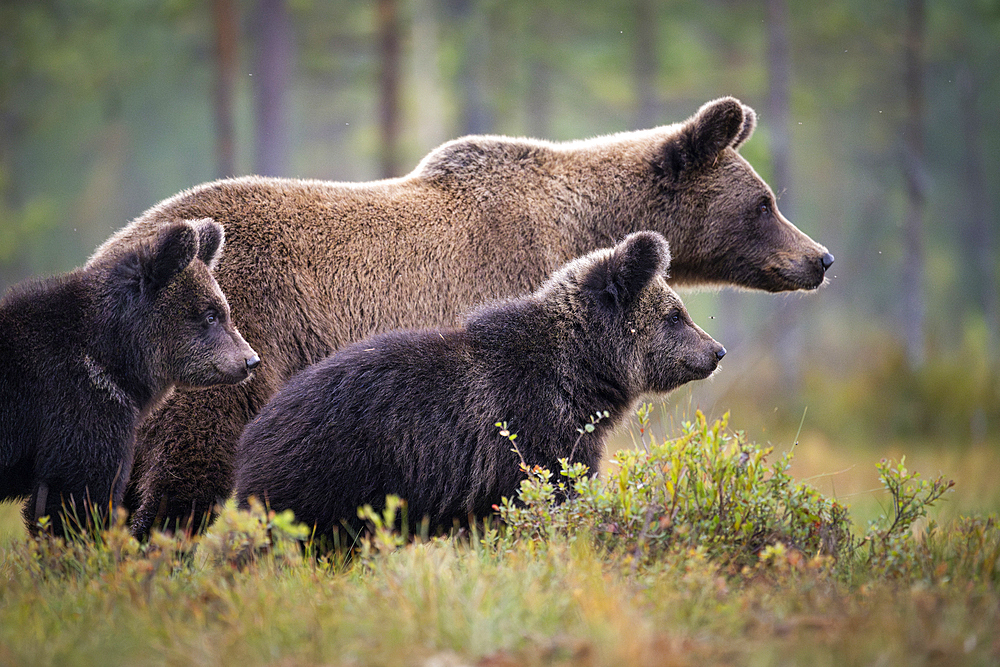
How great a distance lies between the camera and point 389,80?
2086cm

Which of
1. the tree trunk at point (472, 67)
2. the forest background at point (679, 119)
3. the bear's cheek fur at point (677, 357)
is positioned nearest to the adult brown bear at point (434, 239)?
the bear's cheek fur at point (677, 357)

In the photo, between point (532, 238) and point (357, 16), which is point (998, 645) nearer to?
point (532, 238)

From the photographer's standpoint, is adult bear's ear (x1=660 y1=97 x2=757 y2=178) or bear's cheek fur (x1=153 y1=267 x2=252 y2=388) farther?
adult bear's ear (x1=660 y1=97 x2=757 y2=178)

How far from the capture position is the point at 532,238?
20.9 ft

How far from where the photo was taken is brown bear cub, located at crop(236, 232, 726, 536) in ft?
15.8

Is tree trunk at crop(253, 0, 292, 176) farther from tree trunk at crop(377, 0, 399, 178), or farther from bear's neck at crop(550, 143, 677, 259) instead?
bear's neck at crop(550, 143, 677, 259)

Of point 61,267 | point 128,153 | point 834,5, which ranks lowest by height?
point 61,267

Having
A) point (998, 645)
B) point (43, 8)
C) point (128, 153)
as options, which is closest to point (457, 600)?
point (998, 645)

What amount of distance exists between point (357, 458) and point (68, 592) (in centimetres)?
145

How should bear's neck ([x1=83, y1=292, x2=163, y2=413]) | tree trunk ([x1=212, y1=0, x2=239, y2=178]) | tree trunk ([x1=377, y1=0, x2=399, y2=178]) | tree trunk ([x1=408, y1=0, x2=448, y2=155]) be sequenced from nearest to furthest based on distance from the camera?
bear's neck ([x1=83, y1=292, x2=163, y2=413]) < tree trunk ([x1=377, y1=0, x2=399, y2=178]) < tree trunk ([x1=212, y1=0, x2=239, y2=178]) < tree trunk ([x1=408, y1=0, x2=448, y2=155])

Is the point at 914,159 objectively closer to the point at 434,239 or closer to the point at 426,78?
the point at 426,78

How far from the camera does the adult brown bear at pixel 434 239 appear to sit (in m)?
5.39

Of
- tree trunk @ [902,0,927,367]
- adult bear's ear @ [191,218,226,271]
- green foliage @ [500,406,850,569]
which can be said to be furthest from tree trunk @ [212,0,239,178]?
green foliage @ [500,406,850,569]

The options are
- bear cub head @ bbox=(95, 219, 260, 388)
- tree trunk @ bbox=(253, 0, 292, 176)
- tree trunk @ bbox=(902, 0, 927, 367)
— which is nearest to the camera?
bear cub head @ bbox=(95, 219, 260, 388)
